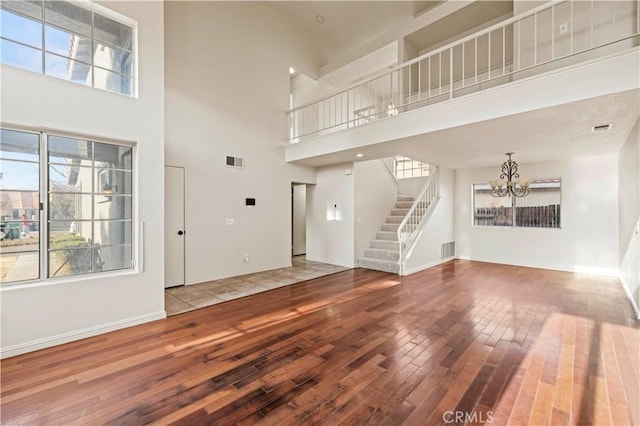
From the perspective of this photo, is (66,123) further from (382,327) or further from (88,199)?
(382,327)

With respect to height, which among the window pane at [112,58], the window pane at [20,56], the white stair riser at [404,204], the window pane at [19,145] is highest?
the window pane at [112,58]

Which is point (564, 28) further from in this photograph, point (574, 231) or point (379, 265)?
point (379, 265)

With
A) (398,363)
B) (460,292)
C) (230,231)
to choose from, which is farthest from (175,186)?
(460,292)

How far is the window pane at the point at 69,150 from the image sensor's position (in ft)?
10.0

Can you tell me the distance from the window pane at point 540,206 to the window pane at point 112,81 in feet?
27.9

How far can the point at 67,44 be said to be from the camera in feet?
10.3

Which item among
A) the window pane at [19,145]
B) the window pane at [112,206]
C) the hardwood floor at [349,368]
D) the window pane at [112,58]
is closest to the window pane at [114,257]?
the window pane at [112,206]

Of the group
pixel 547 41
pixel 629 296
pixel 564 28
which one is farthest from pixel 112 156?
pixel 629 296

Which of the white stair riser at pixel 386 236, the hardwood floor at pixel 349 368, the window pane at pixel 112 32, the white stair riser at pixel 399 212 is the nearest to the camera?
the hardwood floor at pixel 349 368

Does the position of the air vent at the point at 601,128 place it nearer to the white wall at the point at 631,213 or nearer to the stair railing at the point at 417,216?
the white wall at the point at 631,213

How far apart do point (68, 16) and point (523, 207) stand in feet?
30.3

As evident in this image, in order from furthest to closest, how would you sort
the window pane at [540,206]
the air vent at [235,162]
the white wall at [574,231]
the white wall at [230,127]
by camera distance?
the window pane at [540,206] < the white wall at [574,231] < the air vent at [235,162] < the white wall at [230,127]

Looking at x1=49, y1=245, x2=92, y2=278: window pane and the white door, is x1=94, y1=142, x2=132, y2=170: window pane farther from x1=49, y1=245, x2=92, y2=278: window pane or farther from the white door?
the white door

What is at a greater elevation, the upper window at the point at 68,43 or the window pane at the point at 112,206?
the upper window at the point at 68,43
